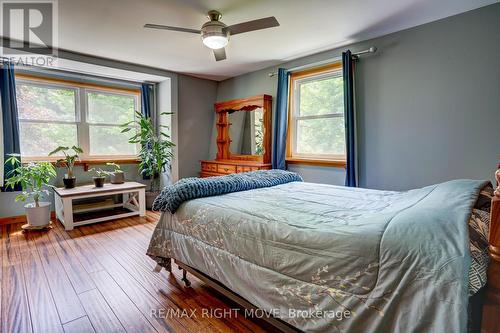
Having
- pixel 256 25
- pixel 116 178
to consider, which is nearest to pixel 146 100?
pixel 116 178

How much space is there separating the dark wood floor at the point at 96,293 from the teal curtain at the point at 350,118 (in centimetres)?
200

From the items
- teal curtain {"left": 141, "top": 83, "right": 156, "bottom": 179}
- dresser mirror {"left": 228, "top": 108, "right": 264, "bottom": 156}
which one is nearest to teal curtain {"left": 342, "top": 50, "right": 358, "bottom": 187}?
dresser mirror {"left": 228, "top": 108, "right": 264, "bottom": 156}

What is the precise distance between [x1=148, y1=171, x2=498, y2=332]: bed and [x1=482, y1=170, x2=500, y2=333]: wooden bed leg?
0.03 m

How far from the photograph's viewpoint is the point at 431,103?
259 centimetres

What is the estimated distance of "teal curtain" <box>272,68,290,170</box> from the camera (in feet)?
12.2

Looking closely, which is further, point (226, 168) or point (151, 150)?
point (151, 150)

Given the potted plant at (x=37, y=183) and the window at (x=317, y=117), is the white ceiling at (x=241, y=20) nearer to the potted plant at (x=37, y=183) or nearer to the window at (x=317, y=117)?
the window at (x=317, y=117)

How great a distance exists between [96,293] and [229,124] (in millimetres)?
3304

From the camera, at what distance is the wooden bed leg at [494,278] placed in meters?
0.76

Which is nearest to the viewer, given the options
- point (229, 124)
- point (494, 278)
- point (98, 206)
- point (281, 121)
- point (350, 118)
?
point (494, 278)

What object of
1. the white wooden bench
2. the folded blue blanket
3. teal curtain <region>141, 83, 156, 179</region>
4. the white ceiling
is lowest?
the white wooden bench

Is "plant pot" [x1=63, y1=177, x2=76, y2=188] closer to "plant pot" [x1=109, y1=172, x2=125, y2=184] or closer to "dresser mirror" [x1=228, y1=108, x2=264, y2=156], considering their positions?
"plant pot" [x1=109, y1=172, x2=125, y2=184]

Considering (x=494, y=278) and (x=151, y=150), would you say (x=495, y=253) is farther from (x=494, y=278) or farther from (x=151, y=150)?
(x=151, y=150)

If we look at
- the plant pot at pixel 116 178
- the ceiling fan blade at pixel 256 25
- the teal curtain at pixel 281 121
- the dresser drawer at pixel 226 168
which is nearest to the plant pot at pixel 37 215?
the plant pot at pixel 116 178
